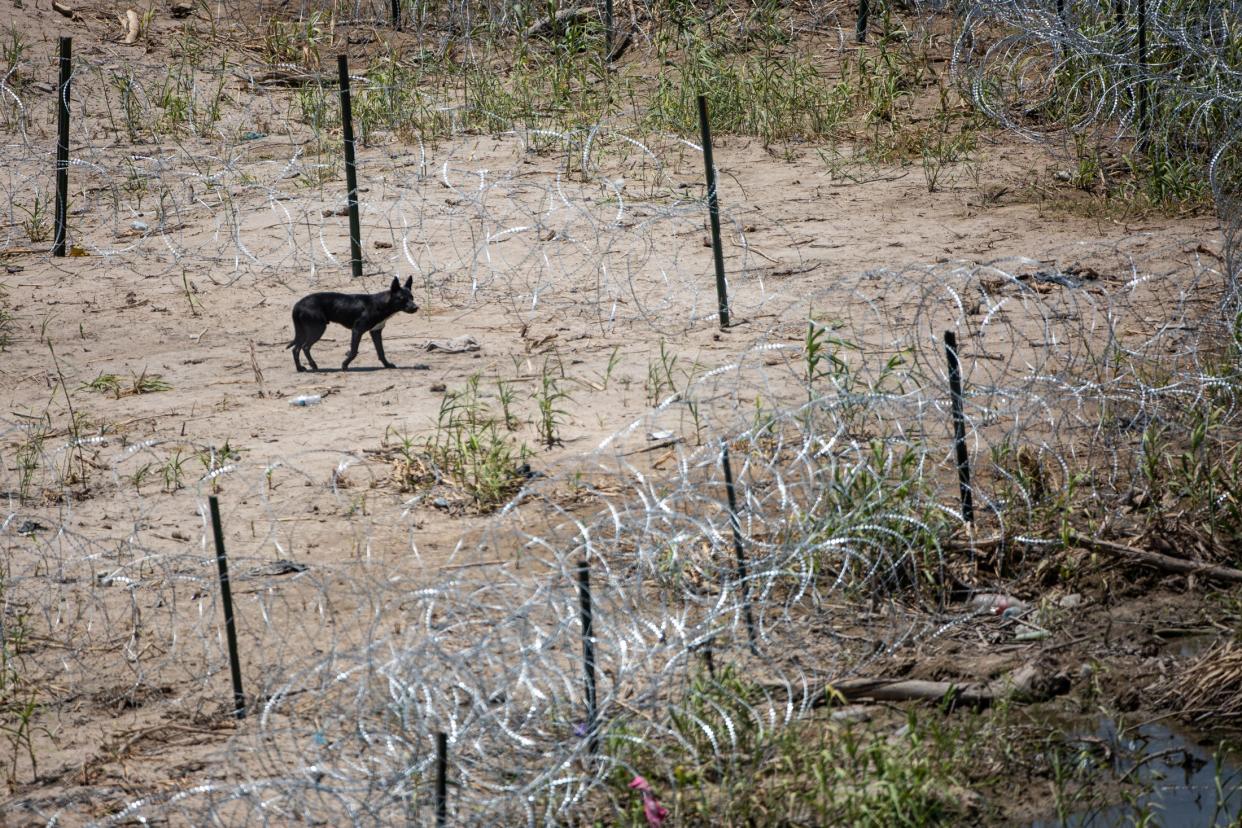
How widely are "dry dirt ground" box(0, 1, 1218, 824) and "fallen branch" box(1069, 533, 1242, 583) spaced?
117 cm

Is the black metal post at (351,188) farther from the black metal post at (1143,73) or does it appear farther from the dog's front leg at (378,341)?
the black metal post at (1143,73)

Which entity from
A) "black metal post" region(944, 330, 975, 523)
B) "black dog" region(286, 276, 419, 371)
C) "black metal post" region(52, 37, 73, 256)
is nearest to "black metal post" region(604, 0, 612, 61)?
"black metal post" region(52, 37, 73, 256)

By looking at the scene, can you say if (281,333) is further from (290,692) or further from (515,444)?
(290,692)

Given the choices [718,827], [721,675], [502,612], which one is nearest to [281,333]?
[502,612]

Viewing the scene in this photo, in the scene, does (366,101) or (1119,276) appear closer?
(1119,276)

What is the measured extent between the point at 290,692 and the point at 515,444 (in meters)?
2.15

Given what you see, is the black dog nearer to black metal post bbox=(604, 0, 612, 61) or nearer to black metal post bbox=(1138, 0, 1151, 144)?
black metal post bbox=(1138, 0, 1151, 144)

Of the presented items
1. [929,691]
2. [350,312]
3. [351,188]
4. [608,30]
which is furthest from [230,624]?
[608,30]

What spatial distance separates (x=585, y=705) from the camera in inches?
180

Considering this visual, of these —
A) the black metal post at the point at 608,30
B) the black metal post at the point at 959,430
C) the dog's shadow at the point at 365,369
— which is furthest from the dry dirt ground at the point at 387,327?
the black metal post at the point at 608,30

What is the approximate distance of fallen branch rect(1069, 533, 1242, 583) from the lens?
563 cm

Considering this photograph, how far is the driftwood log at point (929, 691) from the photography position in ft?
16.3

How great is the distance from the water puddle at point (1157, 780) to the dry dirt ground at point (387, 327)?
199cm

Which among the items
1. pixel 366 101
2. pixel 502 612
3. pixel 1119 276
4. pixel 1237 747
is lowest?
pixel 1237 747
